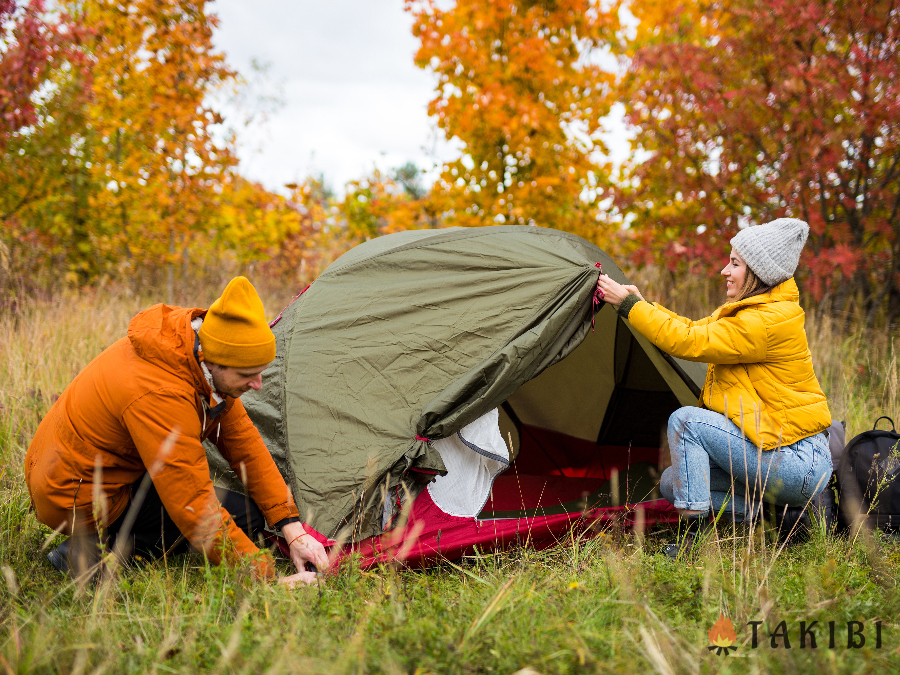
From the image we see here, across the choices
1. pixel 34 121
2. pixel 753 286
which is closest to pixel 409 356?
pixel 753 286

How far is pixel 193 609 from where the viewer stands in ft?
5.96

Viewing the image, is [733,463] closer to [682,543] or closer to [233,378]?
[682,543]

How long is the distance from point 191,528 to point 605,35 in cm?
485

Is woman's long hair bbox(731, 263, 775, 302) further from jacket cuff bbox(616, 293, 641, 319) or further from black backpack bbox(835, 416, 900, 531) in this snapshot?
black backpack bbox(835, 416, 900, 531)

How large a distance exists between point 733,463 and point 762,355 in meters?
0.46

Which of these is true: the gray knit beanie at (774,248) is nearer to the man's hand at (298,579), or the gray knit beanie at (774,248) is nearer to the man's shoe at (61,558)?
the man's hand at (298,579)

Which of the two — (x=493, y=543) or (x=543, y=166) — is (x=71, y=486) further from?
(x=543, y=166)

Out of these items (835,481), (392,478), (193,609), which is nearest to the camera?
(193,609)

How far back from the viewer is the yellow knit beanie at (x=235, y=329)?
5.99ft

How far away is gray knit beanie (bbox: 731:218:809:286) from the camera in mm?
2342

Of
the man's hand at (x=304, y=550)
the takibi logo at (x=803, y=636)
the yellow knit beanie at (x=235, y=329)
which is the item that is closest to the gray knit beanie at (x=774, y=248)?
the takibi logo at (x=803, y=636)

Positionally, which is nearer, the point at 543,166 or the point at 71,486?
the point at 71,486

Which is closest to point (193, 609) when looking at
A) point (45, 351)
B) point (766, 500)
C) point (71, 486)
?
point (71, 486)

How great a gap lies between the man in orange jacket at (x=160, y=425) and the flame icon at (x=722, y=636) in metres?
1.23
